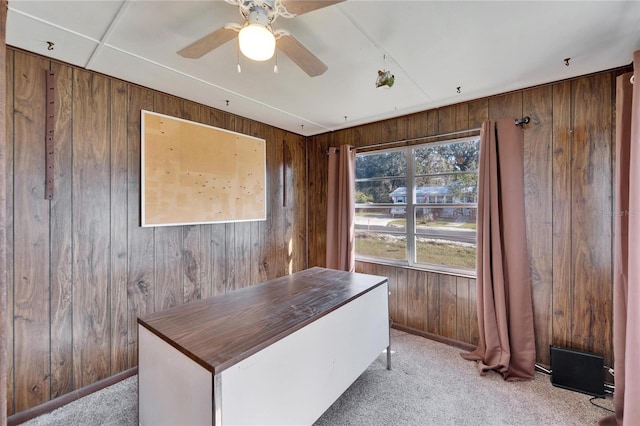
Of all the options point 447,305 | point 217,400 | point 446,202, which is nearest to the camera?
point 217,400

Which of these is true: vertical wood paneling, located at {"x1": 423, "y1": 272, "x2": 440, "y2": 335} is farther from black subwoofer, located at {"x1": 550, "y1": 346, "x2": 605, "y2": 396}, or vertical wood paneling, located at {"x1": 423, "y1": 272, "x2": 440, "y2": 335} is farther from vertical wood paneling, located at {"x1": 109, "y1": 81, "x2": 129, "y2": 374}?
vertical wood paneling, located at {"x1": 109, "y1": 81, "x2": 129, "y2": 374}

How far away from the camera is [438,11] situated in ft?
4.64

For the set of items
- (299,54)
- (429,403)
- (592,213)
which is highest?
Result: (299,54)

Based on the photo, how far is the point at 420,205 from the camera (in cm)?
298

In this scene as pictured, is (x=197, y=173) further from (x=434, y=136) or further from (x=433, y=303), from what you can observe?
(x=433, y=303)

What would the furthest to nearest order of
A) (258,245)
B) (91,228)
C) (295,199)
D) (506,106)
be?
(295,199) < (258,245) < (506,106) < (91,228)

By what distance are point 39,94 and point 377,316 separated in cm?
288

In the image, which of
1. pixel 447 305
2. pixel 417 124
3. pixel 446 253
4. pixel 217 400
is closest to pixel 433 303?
pixel 447 305

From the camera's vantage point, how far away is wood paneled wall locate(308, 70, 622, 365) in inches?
80.0

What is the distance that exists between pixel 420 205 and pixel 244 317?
2.28 meters

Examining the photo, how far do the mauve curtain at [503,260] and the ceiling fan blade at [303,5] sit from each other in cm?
194

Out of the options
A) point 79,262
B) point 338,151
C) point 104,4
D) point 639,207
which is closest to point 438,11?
point 639,207

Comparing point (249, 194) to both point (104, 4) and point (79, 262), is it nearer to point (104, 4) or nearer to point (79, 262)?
point (79, 262)

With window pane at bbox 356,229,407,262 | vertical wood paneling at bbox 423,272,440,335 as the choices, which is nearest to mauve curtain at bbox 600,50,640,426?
vertical wood paneling at bbox 423,272,440,335
